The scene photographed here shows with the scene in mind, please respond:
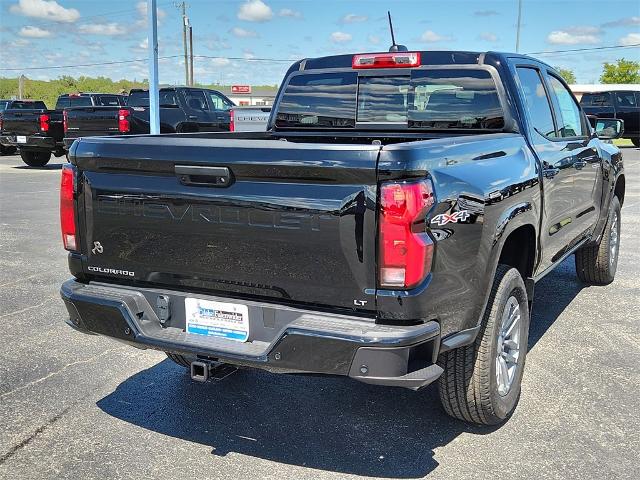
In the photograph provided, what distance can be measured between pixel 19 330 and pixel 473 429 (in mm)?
3452

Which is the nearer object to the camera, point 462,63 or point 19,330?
point 462,63

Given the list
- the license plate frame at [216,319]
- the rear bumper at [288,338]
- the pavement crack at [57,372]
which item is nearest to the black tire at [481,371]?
the rear bumper at [288,338]

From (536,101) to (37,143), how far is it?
16.4 metres

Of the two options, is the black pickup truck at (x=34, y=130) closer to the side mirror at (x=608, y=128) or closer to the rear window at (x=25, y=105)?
the rear window at (x=25, y=105)

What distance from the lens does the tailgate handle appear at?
2971mm

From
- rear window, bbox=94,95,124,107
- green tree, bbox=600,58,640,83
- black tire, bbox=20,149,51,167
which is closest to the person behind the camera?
Answer: black tire, bbox=20,149,51,167

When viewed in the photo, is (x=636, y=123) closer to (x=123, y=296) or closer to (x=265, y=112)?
(x=265, y=112)

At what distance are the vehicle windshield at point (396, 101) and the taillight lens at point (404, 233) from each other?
1729 millimetres

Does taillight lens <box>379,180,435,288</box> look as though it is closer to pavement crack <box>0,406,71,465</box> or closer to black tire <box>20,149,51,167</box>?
pavement crack <box>0,406,71,465</box>

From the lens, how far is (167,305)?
3209 millimetres

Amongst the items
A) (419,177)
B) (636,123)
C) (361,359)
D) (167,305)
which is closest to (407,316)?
(361,359)

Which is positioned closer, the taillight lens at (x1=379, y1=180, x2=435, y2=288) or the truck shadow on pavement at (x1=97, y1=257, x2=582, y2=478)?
the taillight lens at (x1=379, y1=180, x2=435, y2=288)

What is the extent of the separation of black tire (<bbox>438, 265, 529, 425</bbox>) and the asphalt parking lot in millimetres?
154

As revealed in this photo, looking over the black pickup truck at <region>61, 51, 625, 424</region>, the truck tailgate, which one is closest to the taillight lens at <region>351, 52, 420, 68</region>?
the black pickup truck at <region>61, 51, 625, 424</region>
